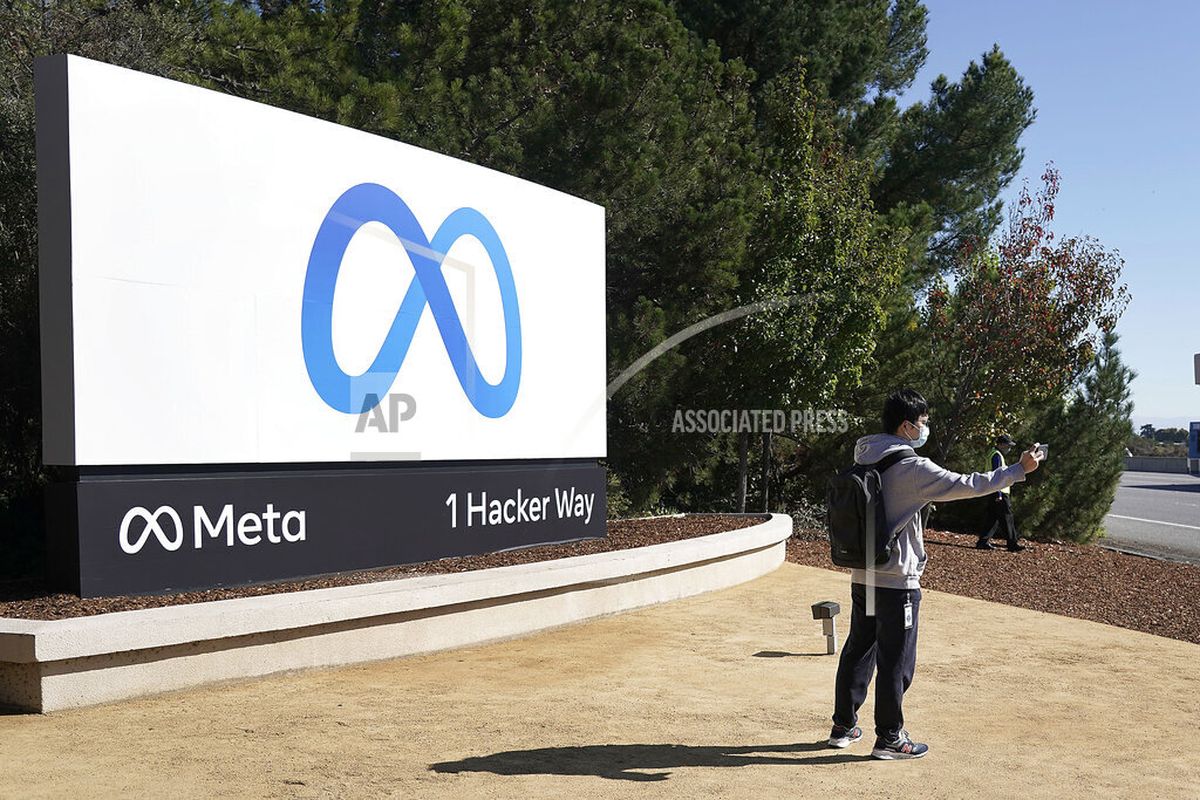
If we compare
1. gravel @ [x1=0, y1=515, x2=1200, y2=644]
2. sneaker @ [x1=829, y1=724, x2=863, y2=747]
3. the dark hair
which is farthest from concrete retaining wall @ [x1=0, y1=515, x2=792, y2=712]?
the dark hair

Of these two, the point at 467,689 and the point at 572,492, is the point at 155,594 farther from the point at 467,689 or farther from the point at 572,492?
the point at 572,492

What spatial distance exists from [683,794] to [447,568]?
513 cm

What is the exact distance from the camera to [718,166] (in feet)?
61.9

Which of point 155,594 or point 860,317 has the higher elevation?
point 860,317

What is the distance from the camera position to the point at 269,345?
9109 mm

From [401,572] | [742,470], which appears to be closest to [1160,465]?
[742,470]

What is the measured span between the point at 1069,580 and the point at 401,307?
920cm

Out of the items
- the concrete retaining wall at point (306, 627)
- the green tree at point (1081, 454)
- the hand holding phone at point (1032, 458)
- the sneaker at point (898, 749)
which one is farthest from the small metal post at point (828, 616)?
the green tree at point (1081, 454)

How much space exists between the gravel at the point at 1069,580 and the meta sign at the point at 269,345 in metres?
4.99

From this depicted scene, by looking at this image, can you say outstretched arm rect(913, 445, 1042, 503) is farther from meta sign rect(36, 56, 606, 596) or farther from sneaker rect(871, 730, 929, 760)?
meta sign rect(36, 56, 606, 596)

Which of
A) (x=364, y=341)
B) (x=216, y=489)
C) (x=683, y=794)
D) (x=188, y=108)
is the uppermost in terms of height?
(x=188, y=108)

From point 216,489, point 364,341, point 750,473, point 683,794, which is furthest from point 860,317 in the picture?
point 683,794

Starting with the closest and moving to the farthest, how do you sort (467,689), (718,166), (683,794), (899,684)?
(683,794)
(899,684)
(467,689)
(718,166)

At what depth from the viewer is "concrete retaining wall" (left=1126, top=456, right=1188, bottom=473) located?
71625 mm
